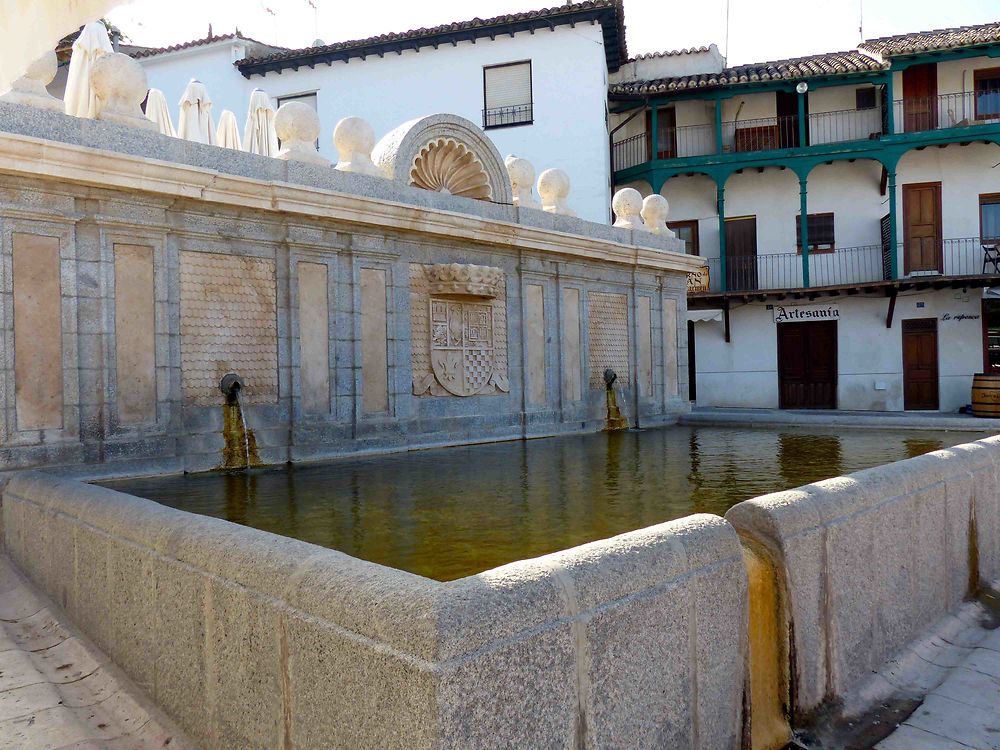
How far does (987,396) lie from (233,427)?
35.3ft

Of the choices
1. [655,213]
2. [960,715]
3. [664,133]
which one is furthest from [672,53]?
[960,715]

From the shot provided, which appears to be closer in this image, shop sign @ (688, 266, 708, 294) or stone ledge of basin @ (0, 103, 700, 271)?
stone ledge of basin @ (0, 103, 700, 271)

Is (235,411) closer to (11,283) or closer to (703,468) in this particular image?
(11,283)

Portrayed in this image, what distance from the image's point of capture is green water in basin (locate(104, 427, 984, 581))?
155 inches

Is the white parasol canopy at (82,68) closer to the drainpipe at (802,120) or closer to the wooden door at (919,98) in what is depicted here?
the drainpipe at (802,120)

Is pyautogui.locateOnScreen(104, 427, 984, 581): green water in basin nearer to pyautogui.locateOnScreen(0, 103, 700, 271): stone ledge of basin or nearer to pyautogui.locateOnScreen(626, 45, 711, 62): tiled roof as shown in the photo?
pyautogui.locateOnScreen(0, 103, 700, 271): stone ledge of basin

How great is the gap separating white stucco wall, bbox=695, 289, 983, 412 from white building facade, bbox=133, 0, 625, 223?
17.0ft

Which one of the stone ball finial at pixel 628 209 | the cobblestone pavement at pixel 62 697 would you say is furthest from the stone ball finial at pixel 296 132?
the stone ball finial at pixel 628 209

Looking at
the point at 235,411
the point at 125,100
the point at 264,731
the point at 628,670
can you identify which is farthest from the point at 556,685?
the point at 125,100

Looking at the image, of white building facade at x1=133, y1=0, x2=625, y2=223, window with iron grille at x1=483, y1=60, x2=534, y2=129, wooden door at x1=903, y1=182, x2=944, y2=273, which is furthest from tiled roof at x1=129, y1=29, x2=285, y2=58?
wooden door at x1=903, y1=182, x2=944, y2=273

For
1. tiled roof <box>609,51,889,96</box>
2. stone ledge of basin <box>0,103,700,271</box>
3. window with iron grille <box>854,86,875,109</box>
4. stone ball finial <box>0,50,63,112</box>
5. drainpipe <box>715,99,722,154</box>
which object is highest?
tiled roof <box>609,51,889,96</box>

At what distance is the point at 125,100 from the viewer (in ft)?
20.1

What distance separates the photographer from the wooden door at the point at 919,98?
64.7 ft

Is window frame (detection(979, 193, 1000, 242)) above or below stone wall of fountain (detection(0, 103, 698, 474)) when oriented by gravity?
above
